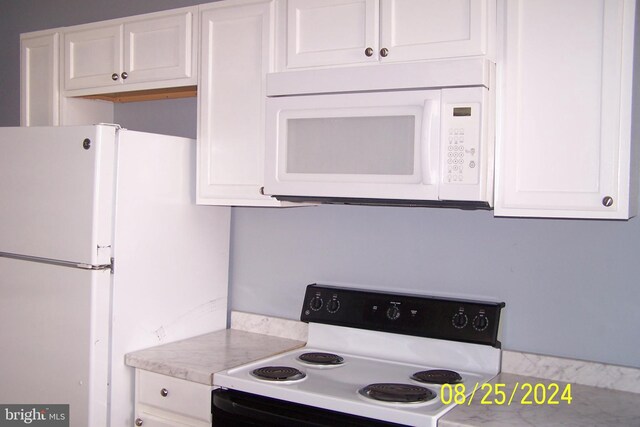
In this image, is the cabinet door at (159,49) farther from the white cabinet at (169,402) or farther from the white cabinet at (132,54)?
the white cabinet at (169,402)

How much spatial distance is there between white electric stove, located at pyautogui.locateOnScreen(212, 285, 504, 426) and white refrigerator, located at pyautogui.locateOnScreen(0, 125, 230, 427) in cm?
47

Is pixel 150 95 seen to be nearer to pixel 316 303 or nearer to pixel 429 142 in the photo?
pixel 316 303

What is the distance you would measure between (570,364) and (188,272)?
1.48 metres

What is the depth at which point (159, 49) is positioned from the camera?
270cm

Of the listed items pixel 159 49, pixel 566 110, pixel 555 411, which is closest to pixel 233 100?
pixel 159 49

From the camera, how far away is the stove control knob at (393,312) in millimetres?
2445

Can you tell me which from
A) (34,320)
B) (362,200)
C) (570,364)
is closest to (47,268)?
(34,320)

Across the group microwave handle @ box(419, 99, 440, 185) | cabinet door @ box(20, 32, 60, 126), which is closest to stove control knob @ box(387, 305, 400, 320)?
microwave handle @ box(419, 99, 440, 185)

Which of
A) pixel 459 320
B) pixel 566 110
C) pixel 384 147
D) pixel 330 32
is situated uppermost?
pixel 330 32

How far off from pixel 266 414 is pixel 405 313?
646 mm

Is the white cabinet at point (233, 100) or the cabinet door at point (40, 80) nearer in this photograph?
the white cabinet at point (233, 100)

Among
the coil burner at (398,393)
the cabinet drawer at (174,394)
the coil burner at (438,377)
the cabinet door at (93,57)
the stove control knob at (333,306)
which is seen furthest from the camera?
the cabinet door at (93,57)
